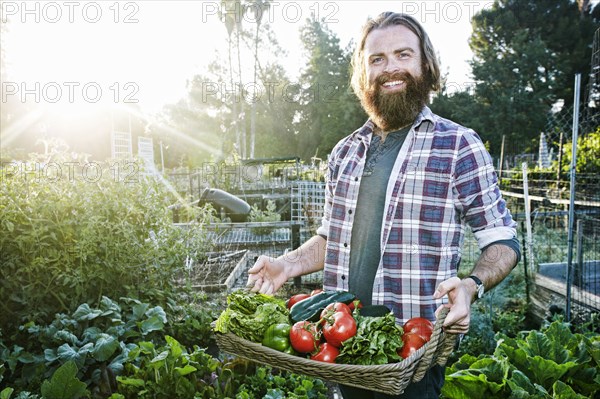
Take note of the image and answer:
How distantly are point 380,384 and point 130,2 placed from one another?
13.3 ft

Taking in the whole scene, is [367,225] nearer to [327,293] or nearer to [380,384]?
[327,293]

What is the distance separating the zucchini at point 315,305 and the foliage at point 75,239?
6.33ft

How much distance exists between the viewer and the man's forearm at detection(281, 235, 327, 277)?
2088mm

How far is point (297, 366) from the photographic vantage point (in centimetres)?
144

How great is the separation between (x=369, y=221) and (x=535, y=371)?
2.86ft

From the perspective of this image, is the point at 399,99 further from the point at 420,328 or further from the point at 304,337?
the point at 304,337

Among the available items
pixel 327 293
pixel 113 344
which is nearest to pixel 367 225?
A: pixel 327 293

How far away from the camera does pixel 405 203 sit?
6.11 feet

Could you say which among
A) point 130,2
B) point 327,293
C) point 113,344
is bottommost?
point 113,344

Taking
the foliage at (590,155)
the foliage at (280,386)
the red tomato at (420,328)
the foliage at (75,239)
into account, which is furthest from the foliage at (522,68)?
the red tomato at (420,328)

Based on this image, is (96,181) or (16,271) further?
(96,181)

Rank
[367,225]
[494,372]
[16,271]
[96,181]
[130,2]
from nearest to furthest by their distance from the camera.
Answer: [494,372]
[367,225]
[16,271]
[96,181]
[130,2]

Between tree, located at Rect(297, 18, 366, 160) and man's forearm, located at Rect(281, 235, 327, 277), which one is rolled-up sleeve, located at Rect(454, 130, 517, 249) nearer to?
man's forearm, located at Rect(281, 235, 327, 277)

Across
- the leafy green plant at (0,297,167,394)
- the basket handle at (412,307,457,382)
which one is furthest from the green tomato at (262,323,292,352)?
the leafy green plant at (0,297,167,394)
